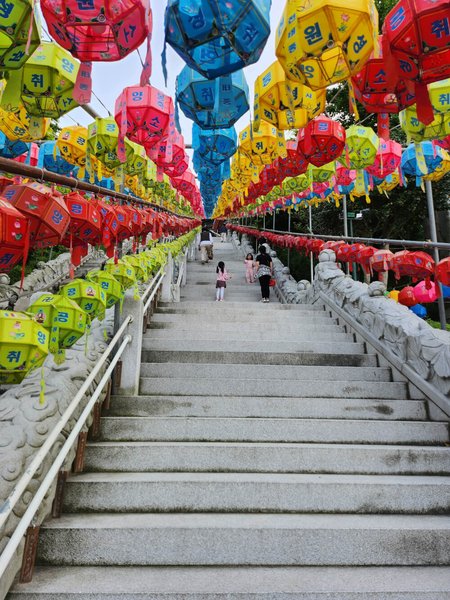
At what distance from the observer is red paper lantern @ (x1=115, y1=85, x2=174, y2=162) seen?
392 centimetres

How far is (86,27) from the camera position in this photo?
2402mm

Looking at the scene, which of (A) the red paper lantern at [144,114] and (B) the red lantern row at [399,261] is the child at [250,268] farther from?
(A) the red paper lantern at [144,114]

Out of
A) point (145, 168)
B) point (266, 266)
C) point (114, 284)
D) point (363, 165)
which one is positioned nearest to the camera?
point (114, 284)

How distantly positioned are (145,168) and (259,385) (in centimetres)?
364

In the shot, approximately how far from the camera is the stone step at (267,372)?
190 inches

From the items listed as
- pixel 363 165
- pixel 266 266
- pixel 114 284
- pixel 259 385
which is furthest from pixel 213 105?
pixel 266 266

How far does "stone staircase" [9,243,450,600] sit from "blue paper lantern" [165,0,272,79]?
10.4 feet

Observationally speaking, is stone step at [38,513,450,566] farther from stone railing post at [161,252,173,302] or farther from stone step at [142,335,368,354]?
stone railing post at [161,252,173,302]

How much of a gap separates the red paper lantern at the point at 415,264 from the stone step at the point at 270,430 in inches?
99.8

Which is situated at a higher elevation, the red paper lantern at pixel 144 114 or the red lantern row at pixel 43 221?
the red paper lantern at pixel 144 114

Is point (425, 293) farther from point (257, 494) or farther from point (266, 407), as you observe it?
point (257, 494)

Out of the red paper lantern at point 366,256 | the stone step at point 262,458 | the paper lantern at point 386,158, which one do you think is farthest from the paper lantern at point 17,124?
the red paper lantern at point 366,256

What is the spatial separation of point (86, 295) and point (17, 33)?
5.84 feet

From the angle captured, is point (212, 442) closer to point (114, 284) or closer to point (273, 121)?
point (114, 284)
